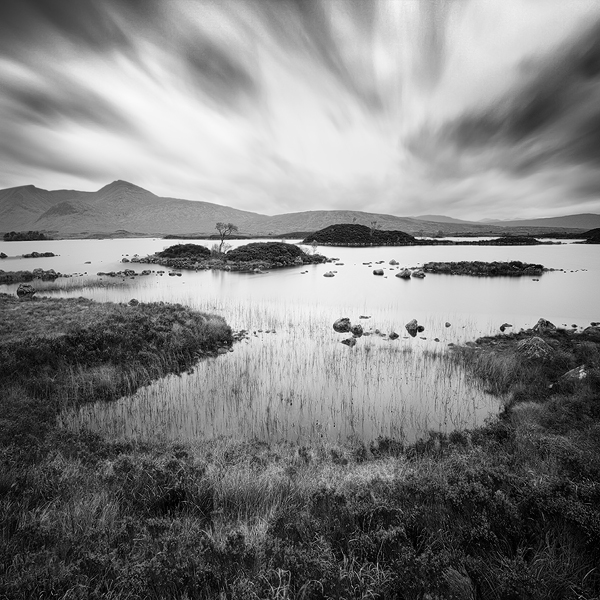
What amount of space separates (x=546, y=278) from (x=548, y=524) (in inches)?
1675

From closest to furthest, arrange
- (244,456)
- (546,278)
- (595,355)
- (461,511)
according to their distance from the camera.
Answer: (461,511)
(244,456)
(595,355)
(546,278)

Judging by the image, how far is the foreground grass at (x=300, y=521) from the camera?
3.16m

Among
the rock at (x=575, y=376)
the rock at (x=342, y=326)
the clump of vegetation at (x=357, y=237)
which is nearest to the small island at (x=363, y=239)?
the clump of vegetation at (x=357, y=237)

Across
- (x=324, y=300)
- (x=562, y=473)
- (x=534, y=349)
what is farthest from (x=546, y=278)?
(x=562, y=473)

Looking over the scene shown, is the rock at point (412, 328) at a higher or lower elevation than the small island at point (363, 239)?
lower

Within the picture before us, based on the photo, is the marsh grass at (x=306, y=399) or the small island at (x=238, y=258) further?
the small island at (x=238, y=258)

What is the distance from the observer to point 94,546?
3629mm

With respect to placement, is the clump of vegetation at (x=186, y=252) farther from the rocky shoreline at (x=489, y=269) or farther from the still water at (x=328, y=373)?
the rocky shoreline at (x=489, y=269)

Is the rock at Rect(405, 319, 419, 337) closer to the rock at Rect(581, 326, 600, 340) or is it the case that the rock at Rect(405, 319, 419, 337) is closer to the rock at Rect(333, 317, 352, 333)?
the rock at Rect(333, 317, 352, 333)

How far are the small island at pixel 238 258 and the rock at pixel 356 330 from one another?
34172 mm

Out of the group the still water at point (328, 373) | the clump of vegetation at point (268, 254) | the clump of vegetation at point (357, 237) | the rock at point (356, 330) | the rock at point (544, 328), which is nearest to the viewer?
the still water at point (328, 373)

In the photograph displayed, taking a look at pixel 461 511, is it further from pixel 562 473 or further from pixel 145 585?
pixel 145 585

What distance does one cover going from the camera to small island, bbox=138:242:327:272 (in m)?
53.5

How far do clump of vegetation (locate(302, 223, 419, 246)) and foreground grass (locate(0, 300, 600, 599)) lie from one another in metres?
108
